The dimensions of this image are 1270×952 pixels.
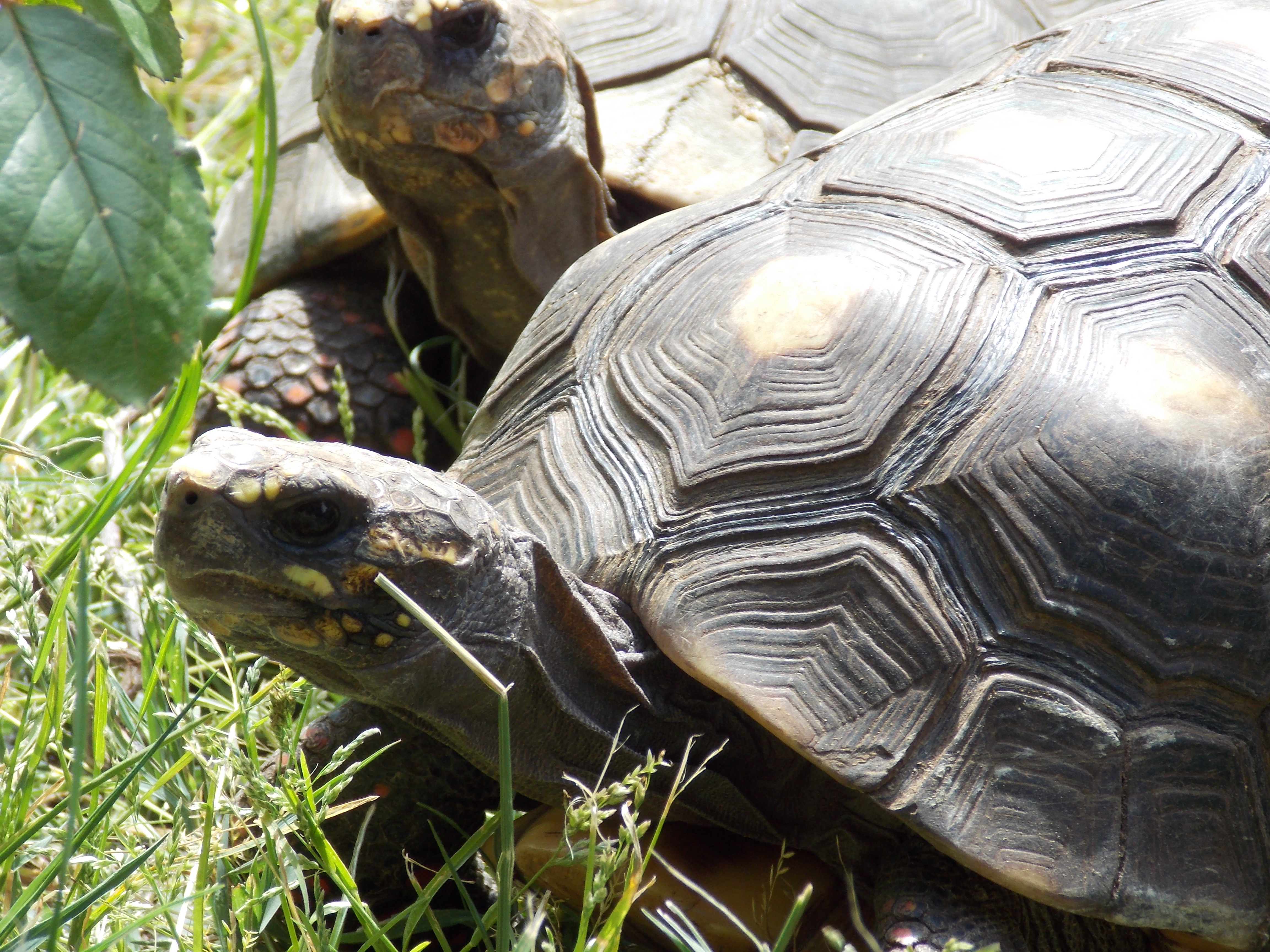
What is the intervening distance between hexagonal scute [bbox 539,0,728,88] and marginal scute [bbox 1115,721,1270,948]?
212 cm

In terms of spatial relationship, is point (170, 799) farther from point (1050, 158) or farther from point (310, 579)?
point (1050, 158)

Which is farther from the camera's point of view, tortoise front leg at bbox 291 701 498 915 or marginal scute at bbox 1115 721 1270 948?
tortoise front leg at bbox 291 701 498 915

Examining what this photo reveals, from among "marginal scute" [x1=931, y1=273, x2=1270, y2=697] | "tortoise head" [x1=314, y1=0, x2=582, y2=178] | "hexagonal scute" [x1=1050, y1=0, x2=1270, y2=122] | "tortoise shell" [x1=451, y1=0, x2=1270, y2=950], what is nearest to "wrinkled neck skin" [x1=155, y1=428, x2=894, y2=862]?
"tortoise shell" [x1=451, y1=0, x2=1270, y2=950]

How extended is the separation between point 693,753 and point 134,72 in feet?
4.04

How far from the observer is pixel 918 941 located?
1.46 m

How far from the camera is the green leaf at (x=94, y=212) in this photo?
615 millimetres

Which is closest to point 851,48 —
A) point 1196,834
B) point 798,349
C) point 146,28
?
point 798,349

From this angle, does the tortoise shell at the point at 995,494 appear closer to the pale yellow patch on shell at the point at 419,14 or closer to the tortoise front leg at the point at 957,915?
the tortoise front leg at the point at 957,915

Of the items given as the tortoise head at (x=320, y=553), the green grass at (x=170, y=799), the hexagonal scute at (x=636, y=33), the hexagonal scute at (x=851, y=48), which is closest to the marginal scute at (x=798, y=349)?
the tortoise head at (x=320, y=553)

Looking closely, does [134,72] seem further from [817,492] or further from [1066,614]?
[1066,614]

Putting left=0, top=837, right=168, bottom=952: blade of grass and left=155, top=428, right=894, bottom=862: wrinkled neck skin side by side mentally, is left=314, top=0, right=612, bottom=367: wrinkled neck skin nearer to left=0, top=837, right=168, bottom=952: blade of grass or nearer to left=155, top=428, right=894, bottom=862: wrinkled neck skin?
left=155, top=428, right=894, bottom=862: wrinkled neck skin

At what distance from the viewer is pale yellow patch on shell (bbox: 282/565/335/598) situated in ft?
4.38

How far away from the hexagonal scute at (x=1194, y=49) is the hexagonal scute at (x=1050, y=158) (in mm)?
67

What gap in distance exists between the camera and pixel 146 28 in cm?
71
